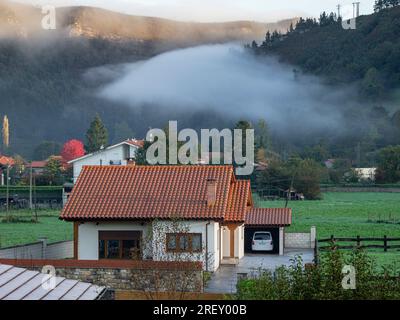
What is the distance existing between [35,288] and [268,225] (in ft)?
83.1

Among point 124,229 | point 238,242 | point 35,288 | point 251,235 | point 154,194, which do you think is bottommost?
point 251,235

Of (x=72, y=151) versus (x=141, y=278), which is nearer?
(x=141, y=278)

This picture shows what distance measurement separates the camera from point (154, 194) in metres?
34.0

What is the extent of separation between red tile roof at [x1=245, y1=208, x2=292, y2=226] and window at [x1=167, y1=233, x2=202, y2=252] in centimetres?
Answer: 859

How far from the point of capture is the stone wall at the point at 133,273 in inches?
909

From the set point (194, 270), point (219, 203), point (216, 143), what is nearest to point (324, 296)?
point (194, 270)

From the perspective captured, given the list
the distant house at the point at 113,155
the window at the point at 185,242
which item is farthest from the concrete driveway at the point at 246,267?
the distant house at the point at 113,155

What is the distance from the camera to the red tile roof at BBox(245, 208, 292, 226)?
40.5 metres

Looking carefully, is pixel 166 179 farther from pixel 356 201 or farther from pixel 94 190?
pixel 356 201

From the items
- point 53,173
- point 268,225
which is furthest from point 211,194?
point 53,173

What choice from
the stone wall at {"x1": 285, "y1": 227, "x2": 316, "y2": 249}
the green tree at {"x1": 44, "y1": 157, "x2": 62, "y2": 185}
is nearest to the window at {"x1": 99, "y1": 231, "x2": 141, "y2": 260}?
the stone wall at {"x1": 285, "y1": 227, "x2": 316, "y2": 249}

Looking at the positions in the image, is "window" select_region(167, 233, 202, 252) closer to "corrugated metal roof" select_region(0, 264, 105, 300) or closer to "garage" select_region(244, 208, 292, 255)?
"garage" select_region(244, 208, 292, 255)

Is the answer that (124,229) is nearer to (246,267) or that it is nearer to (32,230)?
(246,267)

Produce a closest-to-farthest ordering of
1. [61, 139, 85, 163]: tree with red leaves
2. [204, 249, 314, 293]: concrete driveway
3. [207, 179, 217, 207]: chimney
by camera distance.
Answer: [204, 249, 314, 293]: concrete driveway, [207, 179, 217, 207]: chimney, [61, 139, 85, 163]: tree with red leaves
